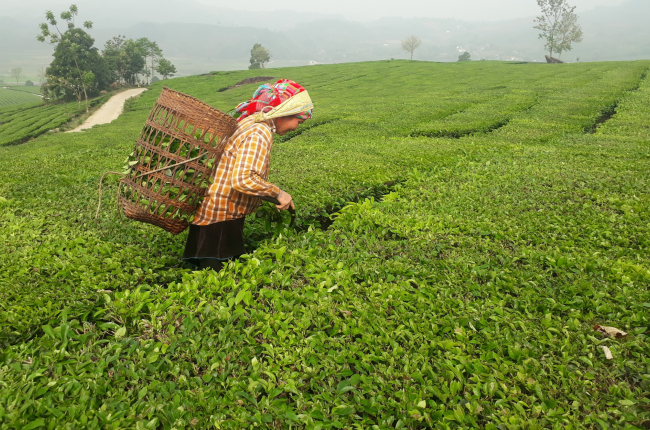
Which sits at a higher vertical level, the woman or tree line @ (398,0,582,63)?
tree line @ (398,0,582,63)

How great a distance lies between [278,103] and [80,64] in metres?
66.8

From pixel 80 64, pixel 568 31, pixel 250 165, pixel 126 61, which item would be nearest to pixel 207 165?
pixel 250 165

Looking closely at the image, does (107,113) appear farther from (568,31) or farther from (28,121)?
(568,31)

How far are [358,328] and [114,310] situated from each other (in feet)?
7.88

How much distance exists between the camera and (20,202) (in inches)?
280

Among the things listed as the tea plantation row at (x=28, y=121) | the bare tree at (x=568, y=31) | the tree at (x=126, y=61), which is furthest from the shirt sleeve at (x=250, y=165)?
the bare tree at (x=568, y=31)

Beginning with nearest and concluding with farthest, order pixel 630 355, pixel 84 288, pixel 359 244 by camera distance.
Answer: pixel 630 355, pixel 84 288, pixel 359 244

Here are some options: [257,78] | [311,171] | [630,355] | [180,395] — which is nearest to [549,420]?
[630,355]

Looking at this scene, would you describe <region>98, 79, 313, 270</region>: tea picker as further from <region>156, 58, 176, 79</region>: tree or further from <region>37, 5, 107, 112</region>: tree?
<region>156, 58, 176, 79</region>: tree

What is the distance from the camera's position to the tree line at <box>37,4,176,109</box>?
5344 cm

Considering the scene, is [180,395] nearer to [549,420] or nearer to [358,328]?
[358,328]

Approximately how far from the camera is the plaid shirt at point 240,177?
4164 millimetres

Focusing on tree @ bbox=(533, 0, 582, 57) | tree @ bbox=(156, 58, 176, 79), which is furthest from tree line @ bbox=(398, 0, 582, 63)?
tree @ bbox=(156, 58, 176, 79)

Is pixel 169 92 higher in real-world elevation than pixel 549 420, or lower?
higher
